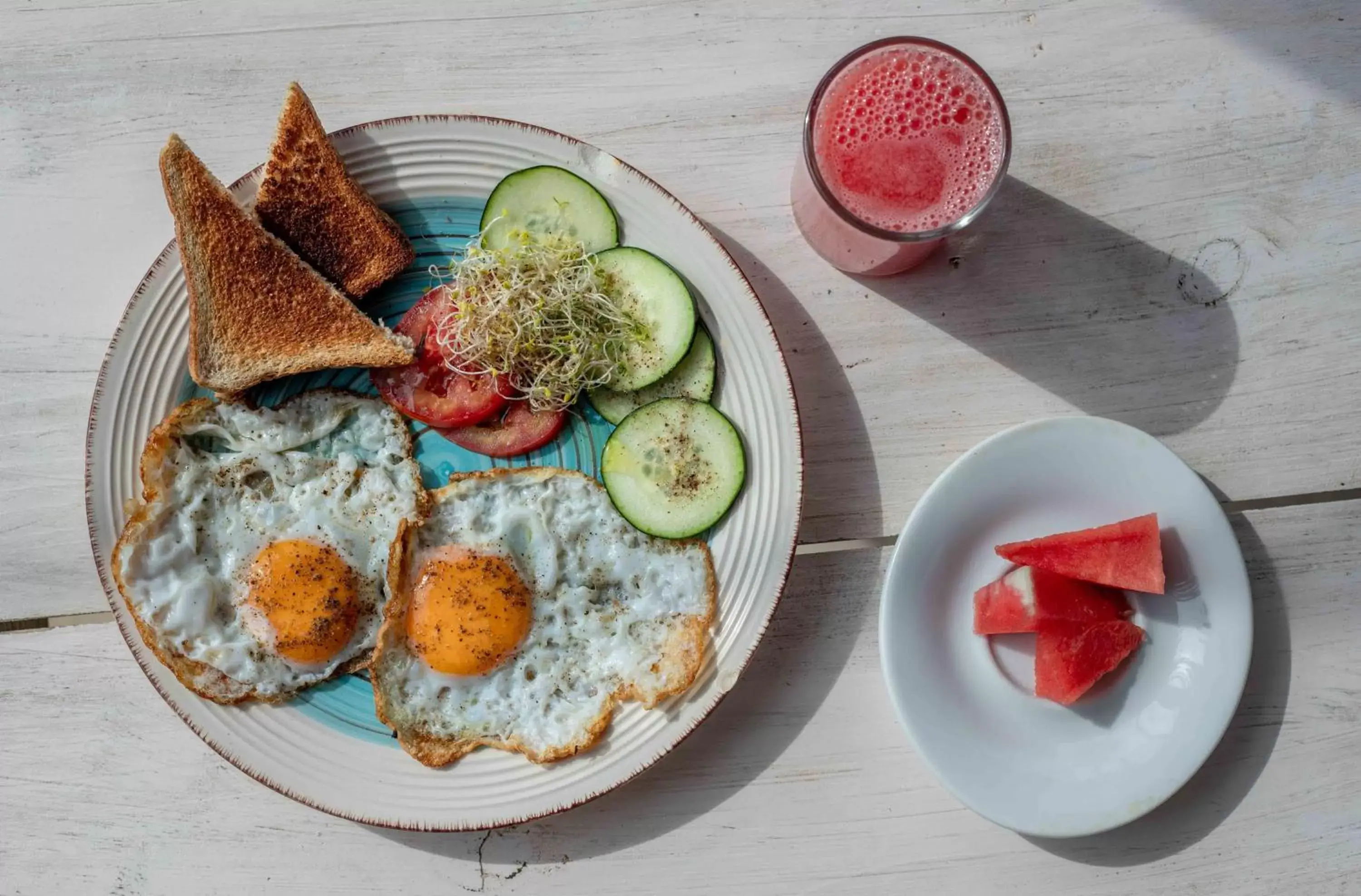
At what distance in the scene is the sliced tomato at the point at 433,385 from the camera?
237 cm

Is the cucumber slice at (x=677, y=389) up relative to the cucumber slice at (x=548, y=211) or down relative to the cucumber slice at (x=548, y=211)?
down

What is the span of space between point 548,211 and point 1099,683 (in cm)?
191

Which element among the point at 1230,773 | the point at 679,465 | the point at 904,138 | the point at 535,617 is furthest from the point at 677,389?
the point at 1230,773

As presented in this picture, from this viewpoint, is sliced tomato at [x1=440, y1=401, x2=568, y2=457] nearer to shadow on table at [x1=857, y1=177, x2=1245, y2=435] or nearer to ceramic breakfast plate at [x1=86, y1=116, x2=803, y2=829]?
ceramic breakfast plate at [x1=86, y1=116, x2=803, y2=829]

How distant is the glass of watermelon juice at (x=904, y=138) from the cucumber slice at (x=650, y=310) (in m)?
0.45

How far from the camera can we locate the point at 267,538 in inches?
92.4

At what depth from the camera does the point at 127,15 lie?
2.52 metres

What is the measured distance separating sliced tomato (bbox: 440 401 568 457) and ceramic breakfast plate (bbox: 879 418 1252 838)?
0.98 metres

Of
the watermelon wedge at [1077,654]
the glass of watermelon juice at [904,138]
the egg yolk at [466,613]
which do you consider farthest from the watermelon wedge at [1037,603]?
the egg yolk at [466,613]

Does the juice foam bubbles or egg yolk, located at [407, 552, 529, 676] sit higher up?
the juice foam bubbles

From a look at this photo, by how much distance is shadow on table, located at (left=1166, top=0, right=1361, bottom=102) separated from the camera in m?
2.51

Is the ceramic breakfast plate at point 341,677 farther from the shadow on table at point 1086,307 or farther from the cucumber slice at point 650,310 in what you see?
the shadow on table at point 1086,307

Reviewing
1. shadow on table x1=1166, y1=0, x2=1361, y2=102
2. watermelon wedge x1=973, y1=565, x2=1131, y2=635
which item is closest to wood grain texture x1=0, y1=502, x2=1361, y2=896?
watermelon wedge x1=973, y1=565, x2=1131, y2=635

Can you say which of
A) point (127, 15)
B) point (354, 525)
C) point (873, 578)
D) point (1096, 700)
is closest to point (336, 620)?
point (354, 525)
